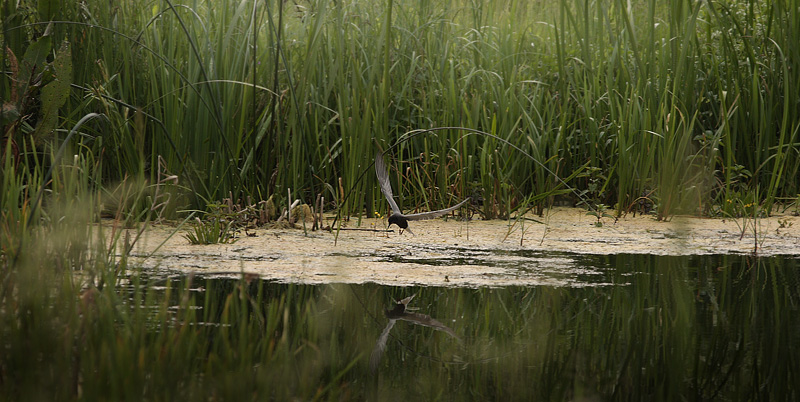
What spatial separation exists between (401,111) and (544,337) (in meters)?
2.64

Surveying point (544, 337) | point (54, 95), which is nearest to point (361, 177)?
point (54, 95)

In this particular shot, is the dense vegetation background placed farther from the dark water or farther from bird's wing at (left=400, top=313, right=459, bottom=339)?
bird's wing at (left=400, top=313, right=459, bottom=339)

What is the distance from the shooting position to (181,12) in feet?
13.0

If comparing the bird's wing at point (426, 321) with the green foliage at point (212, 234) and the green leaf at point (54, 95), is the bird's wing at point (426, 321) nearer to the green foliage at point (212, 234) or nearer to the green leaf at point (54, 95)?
the green foliage at point (212, 234)

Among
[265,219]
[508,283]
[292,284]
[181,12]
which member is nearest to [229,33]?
[181,12]

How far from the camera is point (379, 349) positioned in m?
1.74

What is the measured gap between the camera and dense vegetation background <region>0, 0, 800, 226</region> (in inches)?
141

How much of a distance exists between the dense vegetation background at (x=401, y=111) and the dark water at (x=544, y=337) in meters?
1.24

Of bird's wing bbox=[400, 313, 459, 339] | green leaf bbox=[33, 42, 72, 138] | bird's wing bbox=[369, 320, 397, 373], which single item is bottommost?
bird's wing bbox=[369, 320, 397, 373]

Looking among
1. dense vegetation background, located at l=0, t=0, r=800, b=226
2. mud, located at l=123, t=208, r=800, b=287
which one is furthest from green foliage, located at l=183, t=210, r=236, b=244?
dense vegetation background, located at l=0, t=0, r=800, b=226

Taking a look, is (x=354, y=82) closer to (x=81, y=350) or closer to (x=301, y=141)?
(x=301, y=141)

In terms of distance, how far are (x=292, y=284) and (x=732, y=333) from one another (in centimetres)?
118

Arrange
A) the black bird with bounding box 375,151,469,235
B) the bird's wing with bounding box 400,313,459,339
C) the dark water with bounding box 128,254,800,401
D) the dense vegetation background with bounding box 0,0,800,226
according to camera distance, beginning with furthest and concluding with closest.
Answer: the dense vegetation background with bounding box 0,0,800,226
the black bird with bounding box 375,151,469,235
the bird's wing with bounding box 400,313,459,339
the dark water with bounding box 128,254,800,401

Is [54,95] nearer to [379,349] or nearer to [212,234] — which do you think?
[212,234]
